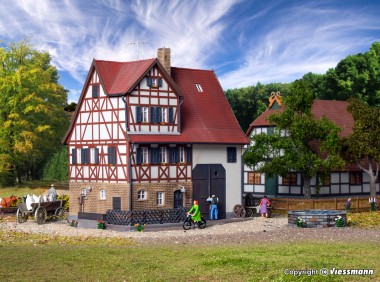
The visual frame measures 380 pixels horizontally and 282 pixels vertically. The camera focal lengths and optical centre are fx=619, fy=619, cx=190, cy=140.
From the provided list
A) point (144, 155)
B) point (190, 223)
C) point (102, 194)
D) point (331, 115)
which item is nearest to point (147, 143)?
point (144, 155)

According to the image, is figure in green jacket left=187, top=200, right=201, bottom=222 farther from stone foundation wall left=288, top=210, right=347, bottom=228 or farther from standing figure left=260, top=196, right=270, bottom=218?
standing figure left=260, top=196, right=270, bottom=218

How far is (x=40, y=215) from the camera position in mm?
40250

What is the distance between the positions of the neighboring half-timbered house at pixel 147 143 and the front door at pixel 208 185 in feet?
0.22

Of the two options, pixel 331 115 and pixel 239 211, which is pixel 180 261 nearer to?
pixel 239 211

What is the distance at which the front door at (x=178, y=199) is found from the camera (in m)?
40.7

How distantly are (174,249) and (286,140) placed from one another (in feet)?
69.8

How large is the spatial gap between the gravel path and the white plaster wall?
222cm

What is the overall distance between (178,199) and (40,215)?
904cm

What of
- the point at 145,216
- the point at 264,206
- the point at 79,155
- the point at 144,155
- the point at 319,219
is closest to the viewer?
the point at 319,219

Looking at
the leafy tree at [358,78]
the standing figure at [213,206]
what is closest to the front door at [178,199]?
the standing figure at [213,206]

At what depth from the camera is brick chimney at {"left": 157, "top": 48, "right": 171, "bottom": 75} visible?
4319 centimetres

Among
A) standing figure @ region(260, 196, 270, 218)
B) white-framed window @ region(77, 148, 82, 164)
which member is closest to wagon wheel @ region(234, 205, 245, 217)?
standing figure @ region(260, 196, 270, 218)

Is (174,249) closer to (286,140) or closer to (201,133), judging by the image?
(201,133)

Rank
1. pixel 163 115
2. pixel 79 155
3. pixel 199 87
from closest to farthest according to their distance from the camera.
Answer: pixel 163 115 < pixel 79 155 < pixel 199 87
